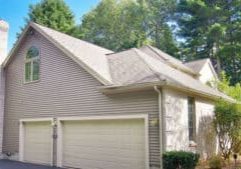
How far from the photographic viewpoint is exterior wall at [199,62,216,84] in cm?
2222

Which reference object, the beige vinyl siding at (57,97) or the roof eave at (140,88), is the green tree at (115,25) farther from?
the roof eave at (140,88)

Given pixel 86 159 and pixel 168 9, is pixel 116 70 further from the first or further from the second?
pixel 168 9

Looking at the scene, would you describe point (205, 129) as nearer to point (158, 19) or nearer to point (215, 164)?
point (215, 164)

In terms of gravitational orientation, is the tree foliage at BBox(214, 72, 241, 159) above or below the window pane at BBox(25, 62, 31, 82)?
below

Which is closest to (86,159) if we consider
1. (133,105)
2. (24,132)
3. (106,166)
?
(106,166)

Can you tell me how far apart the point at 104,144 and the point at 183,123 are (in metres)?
3.08

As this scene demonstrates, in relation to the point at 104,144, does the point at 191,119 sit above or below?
above

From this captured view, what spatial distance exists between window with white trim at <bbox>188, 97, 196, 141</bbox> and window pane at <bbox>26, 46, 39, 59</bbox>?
7.68 meters

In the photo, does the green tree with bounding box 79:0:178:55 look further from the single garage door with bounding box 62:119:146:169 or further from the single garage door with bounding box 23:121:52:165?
the single garage door with bounding box 62:119:146:169

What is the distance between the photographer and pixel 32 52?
52.5 ft

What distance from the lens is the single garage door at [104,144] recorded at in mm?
11312

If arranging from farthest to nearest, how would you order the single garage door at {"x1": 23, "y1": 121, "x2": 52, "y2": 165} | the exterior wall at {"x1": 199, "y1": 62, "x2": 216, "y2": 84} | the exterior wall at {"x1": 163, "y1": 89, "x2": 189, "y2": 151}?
the exterior wall at {"x1": 199, "y1": 62, "x2": 216, "y2": 84} < the single garage door at {"x1": 23, "y1": 121, "x2": 52, "y2": 165} < the exterior wall at {"x1": 163, "y1": 89, "x2": 189, "y2": 151}

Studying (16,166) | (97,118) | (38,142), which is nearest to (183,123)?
(97,118)

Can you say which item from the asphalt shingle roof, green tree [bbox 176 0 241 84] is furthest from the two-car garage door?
green tree [bbox 176 0 241 84]
